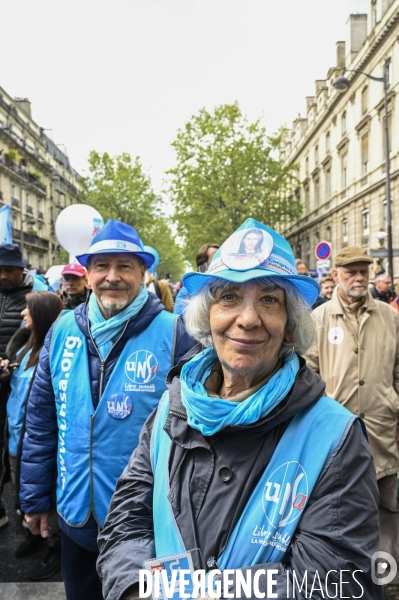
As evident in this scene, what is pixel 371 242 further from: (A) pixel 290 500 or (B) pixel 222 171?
(A) pixel 290 500

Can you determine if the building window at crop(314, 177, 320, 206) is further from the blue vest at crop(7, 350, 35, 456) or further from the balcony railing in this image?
the blue vest at crop(7, 350, 35, 456)

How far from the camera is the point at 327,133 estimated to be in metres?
32.8

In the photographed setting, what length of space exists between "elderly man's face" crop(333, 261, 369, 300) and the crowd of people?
1.56 meters

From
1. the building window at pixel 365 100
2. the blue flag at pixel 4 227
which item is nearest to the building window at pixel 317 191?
the building window at pixel 365 100

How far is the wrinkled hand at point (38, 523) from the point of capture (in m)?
2.29

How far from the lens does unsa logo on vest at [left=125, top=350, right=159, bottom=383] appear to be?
2152mm

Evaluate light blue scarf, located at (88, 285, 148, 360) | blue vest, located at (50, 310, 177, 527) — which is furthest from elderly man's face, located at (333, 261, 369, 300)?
light blue scarf, located at (88, 285, 148, 360)

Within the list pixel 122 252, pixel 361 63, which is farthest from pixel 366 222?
pixel 122 252

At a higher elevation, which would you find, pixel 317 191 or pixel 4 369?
pixel 317 191

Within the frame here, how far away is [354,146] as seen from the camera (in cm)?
2744

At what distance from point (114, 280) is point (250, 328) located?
44.0 inches

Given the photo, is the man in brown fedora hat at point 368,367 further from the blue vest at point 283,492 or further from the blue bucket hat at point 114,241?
the blue vest at point 283,492

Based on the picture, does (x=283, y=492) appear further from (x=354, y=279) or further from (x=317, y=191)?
(x=317, y=191)

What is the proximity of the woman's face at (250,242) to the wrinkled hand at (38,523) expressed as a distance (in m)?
1.83
